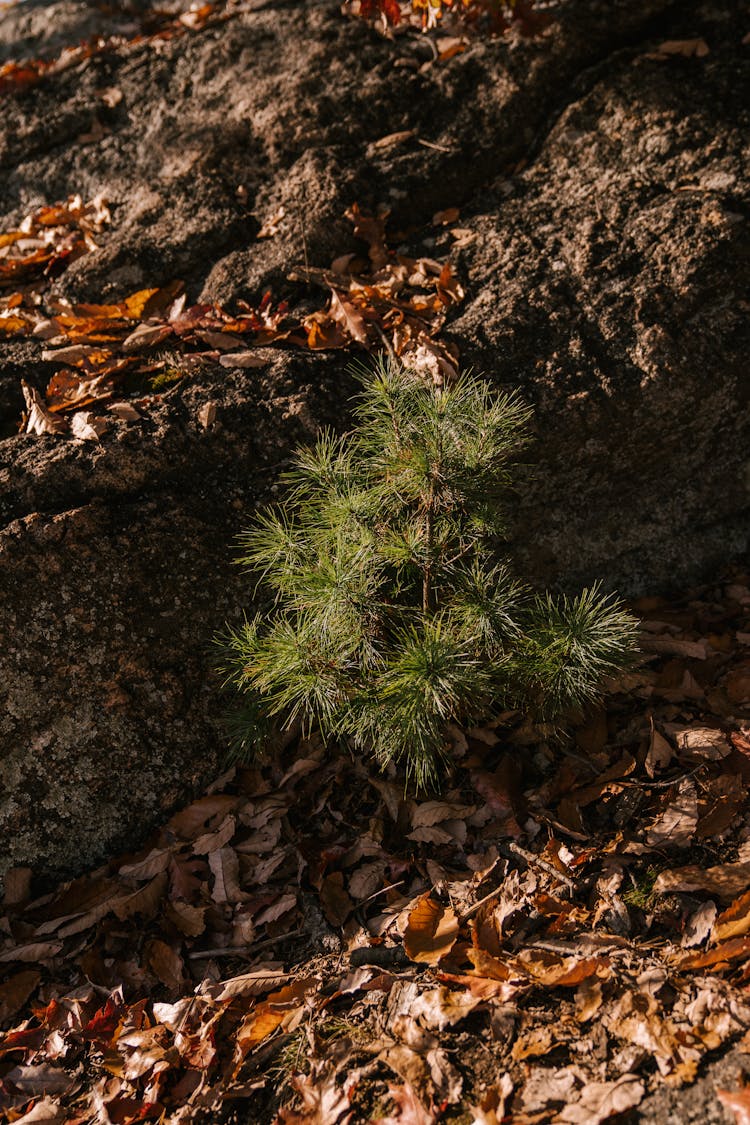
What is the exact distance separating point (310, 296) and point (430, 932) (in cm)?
243

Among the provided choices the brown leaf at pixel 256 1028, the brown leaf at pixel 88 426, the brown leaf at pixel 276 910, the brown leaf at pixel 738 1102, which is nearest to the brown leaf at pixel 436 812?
the brown leaf at pixel 276 910

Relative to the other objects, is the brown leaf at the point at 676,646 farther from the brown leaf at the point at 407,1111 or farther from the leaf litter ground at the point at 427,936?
the brown leaf at the point at 407,1111

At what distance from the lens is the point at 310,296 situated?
3.34 metres

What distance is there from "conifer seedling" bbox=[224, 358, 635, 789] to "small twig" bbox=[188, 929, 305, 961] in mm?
567

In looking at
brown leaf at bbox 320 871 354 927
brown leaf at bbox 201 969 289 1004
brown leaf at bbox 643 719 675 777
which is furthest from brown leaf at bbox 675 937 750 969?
brown leaf at bbox 201 969 289 1004

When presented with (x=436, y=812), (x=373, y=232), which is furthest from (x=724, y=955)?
(x=373, y=232)

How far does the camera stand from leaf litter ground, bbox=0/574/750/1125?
180 cm

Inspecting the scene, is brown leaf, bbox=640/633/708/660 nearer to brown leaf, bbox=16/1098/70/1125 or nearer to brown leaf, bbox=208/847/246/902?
brown leaf, bbox=208/847/246/902

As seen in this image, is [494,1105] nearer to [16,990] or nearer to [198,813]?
[198,813]

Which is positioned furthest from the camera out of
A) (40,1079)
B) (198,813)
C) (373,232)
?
(373,232)

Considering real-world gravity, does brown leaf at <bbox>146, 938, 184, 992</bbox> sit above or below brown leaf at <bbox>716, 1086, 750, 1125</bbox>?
below

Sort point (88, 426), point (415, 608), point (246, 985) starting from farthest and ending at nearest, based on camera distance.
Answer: point (88, 426) < point (415, 608) < point (246, 985)

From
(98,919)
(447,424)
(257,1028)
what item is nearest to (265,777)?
(98,919)

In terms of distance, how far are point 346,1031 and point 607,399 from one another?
2.22 metres
